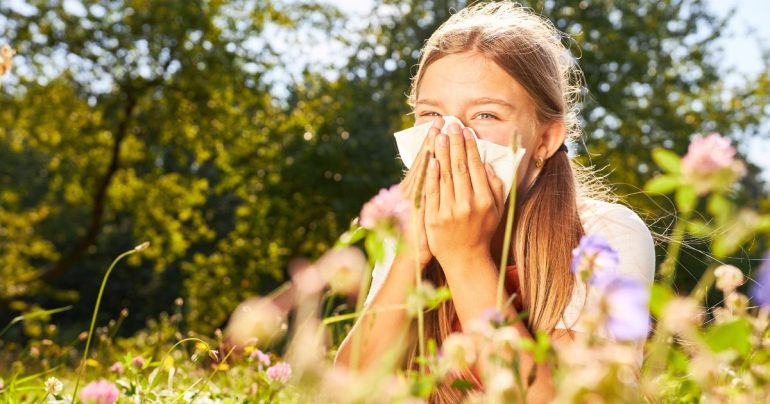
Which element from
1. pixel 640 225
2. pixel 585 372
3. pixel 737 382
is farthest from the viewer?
pixel 640 225

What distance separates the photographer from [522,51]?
2.40m

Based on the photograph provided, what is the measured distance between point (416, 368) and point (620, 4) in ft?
40.6

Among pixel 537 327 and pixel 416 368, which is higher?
pixel 537 327

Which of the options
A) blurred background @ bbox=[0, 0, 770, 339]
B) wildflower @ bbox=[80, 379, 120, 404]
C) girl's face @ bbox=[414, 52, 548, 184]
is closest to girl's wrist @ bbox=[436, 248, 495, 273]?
girl's face @ bbox=[414, 52, 548, 184]

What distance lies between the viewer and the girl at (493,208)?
1.94 m

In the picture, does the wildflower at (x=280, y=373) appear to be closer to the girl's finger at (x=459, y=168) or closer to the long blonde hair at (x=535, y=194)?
the long blonde hair at (x=535, y=194)

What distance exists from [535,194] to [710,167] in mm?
1614

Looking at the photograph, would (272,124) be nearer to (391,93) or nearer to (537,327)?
(391,93)

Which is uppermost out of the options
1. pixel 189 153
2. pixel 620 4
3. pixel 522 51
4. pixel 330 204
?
pixel 522 51

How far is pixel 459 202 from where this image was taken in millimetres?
1952

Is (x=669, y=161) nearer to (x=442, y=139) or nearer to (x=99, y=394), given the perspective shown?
(x=99, y=394)

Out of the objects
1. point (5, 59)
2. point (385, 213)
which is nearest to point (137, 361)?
point (5, 59)

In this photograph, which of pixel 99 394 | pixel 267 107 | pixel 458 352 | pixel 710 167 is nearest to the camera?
pixel 710 167

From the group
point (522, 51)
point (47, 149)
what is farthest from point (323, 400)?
point (47, 149)
